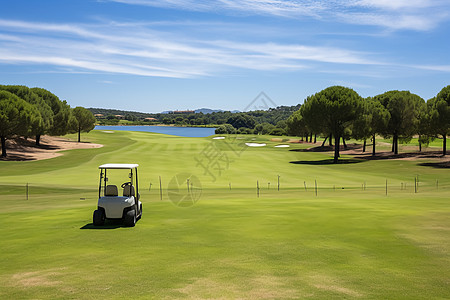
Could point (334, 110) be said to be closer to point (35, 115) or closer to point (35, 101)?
point (35, 115)

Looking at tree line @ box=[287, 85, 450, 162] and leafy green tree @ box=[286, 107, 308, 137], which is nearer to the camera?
tree line @ box=[287, 85, 450, 162]

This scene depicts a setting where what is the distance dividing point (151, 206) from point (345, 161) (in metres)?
52.9

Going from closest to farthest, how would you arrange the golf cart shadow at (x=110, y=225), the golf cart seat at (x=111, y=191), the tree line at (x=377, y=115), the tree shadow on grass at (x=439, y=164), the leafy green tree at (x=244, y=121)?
the golf cart seat at (x=111, y=191), the golf cart shadow at (x=110, y=225), the tree shadow on grass at (x=439, y=164), the tree line at (x=377, y=115), the leafy green tree at (x=244, y=121)

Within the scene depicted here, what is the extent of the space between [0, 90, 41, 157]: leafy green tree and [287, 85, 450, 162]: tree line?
162 feet

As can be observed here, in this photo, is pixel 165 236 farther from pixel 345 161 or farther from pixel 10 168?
pixel 345 161

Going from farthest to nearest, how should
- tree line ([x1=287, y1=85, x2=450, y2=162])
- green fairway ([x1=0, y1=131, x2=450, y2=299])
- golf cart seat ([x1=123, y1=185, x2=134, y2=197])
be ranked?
tree line ([x1=287, y1=85, x2=450, y2=162]), golf cart seat ([x1=123, y1=185, x2=134, y2=197]), green fairway ([x1=0, y1=131, x2=450, y2=299])

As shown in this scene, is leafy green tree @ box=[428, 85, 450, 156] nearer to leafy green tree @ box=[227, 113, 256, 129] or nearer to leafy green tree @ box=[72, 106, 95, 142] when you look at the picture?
leafy green tree @ box=[72, 106, 95, 142]

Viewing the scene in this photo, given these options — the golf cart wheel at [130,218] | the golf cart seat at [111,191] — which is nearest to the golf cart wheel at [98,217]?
the golf cart seat at [111,191]

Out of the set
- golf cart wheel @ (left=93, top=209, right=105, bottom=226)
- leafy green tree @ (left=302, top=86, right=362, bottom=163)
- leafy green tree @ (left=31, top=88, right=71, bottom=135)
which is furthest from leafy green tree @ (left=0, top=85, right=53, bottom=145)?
golf cart wheel @ (left=93, top=209, right=105, bottom=226)

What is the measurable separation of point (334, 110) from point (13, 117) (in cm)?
5485

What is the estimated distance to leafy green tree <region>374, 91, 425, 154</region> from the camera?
247ft

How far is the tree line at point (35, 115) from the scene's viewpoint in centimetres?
6725

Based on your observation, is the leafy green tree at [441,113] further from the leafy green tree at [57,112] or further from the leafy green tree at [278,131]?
the leafy green tree at [278,131]

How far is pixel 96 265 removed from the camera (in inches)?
484
